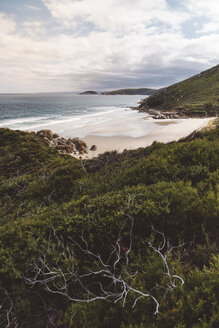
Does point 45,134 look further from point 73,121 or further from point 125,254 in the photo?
point 125,254

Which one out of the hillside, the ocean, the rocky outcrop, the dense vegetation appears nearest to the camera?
the dense vegetation

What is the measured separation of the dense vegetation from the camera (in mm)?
2287

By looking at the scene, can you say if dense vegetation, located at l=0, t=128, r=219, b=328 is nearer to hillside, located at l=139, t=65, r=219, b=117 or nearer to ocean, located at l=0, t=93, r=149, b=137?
ocean, located at l=0, t=93, r=149, b=137

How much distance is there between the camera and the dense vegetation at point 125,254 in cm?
229

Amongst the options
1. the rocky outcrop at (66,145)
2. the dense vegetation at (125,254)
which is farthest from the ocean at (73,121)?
the dense vegetation at (125,254)

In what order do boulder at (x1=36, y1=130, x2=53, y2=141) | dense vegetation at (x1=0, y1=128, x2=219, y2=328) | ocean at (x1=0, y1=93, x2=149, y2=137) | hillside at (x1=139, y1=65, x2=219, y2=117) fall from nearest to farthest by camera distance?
1. dense vegetation at (x1=0, y1=128, x2=219, y2=328)
2. boulder at (x1=36, y1=130, x2=53, y2=141)
3. ocean at (x1=0, y1=93, x2=149, y2=137)
4. hillside at (x1=139, y1=65, x2=219, y2=117)

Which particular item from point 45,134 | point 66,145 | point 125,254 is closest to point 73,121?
point 45,134

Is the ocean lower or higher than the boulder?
higher

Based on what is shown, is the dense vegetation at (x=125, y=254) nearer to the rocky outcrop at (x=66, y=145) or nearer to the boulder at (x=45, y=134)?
the rocky outcrop at (x=66, y=145)


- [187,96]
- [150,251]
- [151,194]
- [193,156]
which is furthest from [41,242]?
[187,96]

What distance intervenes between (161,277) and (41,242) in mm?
2268

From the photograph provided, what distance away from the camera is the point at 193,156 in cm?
572

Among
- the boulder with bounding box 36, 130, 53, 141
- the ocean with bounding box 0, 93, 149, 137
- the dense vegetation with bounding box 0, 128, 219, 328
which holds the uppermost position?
the ocean with bounding box 0, 93, 149, 137

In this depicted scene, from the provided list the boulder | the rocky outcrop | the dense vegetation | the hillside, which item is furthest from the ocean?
the dense vegetation
